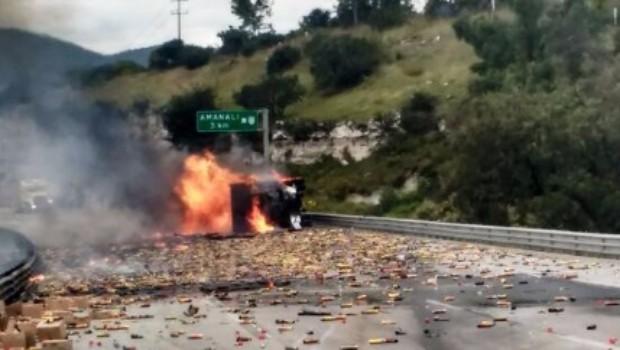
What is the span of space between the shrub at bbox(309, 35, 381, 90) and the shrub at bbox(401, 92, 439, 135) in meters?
20.3

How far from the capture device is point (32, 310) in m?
25.2

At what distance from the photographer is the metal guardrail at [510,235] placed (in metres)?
38.2

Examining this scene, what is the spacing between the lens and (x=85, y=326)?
24.7 metres

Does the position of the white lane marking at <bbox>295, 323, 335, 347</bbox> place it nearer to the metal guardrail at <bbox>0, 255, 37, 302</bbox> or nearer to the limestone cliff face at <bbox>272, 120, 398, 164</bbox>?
the metal guardrail at <bbox>0, 255, 37, 302</bbox>

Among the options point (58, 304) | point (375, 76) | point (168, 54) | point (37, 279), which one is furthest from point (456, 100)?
point (168, 54)

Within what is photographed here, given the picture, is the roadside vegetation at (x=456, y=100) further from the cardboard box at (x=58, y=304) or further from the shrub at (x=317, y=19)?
the cardboard box at (x=58, y=304)

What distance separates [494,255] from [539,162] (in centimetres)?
1990

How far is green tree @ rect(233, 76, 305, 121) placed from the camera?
11419cm

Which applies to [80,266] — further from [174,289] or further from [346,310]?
[346,310]

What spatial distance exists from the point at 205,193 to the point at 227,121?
35.8 ft

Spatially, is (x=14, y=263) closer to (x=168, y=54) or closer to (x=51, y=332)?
(x=51, y=332)

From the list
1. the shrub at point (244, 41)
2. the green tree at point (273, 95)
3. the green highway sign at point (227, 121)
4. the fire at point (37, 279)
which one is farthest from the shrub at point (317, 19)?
the fire at point (37, 279)

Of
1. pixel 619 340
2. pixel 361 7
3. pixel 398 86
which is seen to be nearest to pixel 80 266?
pixel 619 340

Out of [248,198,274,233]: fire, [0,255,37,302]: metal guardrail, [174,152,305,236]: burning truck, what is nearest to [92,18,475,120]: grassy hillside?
[174,152,305,236]: burning truck
